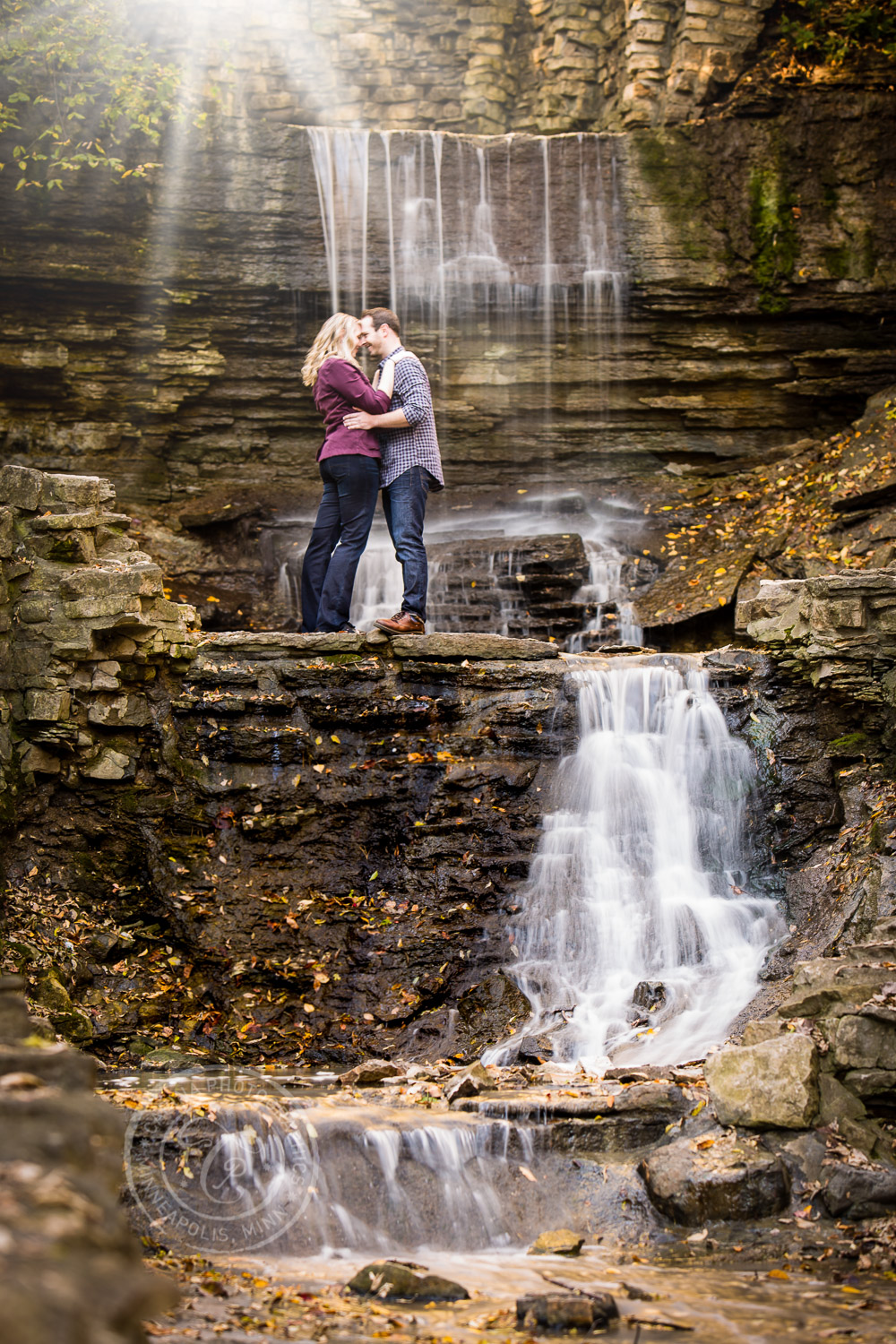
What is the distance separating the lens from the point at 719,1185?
4555 mm

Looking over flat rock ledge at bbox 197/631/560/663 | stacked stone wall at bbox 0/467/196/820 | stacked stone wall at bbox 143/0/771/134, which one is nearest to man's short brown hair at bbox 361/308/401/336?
flat rock ledge at bbox 197/631/560/663

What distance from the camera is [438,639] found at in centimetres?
791

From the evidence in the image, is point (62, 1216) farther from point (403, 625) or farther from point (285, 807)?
point (403, 625)

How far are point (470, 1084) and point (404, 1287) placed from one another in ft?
4.76

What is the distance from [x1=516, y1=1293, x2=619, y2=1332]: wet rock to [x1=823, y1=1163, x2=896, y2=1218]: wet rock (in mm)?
1338

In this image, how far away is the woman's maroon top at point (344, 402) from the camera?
25.0 feet

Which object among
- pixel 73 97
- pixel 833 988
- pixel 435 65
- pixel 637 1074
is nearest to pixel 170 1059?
pixel 637 1074

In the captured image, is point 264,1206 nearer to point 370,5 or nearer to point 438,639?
point 438,639

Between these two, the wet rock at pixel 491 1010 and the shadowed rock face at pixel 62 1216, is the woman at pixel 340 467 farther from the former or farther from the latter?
the shadowed rock face at pixel 62 1216

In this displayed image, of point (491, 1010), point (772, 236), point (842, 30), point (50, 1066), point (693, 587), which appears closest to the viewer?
point (50, 1066)

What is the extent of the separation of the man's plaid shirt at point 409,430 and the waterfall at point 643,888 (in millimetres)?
1888

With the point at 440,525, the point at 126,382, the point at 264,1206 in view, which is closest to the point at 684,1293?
the point at 264,1206

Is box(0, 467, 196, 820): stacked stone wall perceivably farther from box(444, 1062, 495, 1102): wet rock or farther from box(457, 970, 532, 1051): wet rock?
box(444, 1062, 495, 1102): wet rock

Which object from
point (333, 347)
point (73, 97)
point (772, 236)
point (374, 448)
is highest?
point (73, 97)
